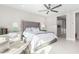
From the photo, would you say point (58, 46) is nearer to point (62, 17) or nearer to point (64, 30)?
point (64, 30)

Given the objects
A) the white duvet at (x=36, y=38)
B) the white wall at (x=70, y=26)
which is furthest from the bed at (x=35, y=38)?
the white wall at (x=70, y=26)

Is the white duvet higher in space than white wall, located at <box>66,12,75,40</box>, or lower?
lower

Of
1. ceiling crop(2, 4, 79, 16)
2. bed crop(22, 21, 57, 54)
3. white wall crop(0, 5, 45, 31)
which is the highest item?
ceiling crop(2, 4, 79, 16)

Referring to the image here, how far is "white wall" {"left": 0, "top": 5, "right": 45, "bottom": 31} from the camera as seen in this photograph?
1.49 m

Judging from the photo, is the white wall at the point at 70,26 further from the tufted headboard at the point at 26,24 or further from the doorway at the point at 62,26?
the tufted headboard at the point at 26,24

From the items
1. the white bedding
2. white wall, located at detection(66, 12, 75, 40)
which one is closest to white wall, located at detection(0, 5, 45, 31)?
the white bedding

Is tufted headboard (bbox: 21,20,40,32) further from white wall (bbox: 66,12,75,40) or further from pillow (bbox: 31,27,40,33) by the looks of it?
white wall (bbox: 66,12,75,40)

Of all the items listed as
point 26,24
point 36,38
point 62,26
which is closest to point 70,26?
point 62,26

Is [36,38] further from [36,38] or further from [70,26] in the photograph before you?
[70,26]

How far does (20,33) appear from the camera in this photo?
5.08ft

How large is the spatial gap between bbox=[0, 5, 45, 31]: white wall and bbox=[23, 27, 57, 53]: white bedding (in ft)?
0.76

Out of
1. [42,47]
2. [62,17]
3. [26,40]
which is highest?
[62,17]

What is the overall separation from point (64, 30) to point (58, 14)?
291 millimetres
